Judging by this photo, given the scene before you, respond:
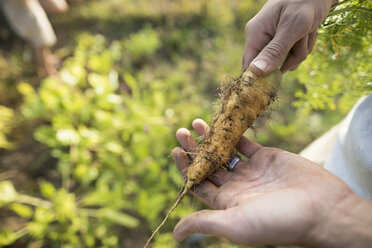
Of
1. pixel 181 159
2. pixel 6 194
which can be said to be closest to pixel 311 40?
pixel 181 159

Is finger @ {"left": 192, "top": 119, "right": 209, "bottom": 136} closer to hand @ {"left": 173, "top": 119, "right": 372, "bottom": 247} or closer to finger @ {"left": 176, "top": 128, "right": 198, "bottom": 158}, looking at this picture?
finger @ {"left": 176, "top": 128, "right": 198, "bottom": 158}

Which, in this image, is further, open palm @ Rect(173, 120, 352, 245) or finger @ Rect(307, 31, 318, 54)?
finger @ Rect(307, 31, 318, 54)

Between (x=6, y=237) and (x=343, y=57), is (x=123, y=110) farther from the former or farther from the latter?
(x=343, y=57)

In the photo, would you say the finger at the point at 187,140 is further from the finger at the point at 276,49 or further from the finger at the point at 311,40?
the finger at the point at 311,40

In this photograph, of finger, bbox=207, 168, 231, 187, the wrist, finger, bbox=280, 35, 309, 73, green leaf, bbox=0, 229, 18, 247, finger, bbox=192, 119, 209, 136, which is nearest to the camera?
the wrist

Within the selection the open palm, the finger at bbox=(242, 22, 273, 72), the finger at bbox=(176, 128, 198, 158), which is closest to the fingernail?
the finger at bbox=(242, 22, 273, 72)

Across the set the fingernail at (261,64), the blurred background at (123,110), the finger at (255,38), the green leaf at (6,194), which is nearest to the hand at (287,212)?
the blurred background at (123,110)
